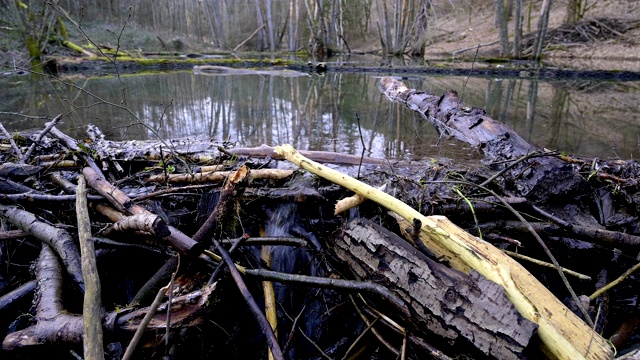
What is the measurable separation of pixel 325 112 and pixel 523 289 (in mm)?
5527

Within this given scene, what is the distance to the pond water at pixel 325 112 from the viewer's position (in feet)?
15.8

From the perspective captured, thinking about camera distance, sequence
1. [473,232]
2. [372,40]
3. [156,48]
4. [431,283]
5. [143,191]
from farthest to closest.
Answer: [372,40], [156,48], [143,191], [473,232], [431,283]

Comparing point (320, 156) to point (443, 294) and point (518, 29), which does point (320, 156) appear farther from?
point (518, 29)

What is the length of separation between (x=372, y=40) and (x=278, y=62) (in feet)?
59.2

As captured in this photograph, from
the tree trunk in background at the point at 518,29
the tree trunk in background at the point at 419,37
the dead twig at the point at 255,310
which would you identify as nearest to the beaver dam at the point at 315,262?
the dead twig at the point at 255,310

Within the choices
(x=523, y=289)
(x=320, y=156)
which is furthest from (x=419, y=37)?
(x=523, y=289)

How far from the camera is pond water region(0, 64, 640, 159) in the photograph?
4801mm

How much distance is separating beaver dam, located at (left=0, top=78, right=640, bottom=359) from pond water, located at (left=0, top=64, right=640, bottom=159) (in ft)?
2.90

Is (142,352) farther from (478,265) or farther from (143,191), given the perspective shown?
(478,265)

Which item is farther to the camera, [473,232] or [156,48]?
[156,48]

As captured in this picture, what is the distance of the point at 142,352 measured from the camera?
1.67 metres

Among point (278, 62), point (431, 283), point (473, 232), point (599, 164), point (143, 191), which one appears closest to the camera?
point (431, 283)

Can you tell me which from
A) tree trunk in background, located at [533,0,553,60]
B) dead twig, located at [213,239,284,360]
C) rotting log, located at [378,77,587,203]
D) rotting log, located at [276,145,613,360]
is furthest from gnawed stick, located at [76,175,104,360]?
tree trunk in background, located at [533,0,553,60]

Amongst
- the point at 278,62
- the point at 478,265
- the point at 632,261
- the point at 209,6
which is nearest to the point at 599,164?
the point at 632,261
